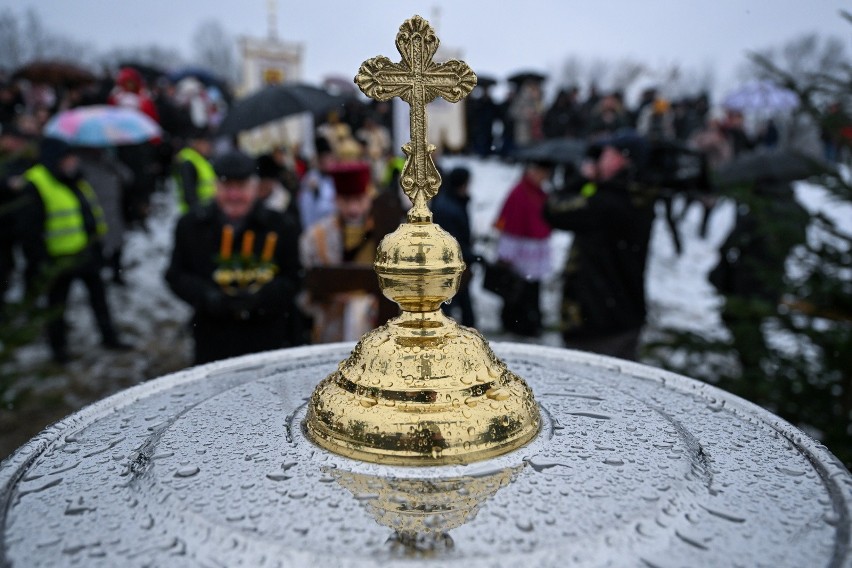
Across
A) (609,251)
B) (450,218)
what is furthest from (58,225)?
(609,251)

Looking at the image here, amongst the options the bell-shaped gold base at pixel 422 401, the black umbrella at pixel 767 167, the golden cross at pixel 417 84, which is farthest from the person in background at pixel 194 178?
the bell-shaped gold base at pixel 422 401

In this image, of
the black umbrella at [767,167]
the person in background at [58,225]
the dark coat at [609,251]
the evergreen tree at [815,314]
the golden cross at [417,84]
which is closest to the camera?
the golden cross at [417,84]

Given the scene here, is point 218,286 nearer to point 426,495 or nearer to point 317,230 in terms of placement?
point 317,230

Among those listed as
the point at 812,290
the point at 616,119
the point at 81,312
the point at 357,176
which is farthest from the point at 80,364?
the point at 616,119

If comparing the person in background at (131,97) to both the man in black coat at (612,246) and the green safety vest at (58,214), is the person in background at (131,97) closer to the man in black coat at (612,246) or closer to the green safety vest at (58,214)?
the green safety vest at (58,214)

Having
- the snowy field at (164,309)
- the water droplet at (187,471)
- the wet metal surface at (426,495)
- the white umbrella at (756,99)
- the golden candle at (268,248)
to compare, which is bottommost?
the snowy field at (164,309)

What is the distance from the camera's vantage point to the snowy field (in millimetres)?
6160

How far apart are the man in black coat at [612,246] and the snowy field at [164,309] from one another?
36cm

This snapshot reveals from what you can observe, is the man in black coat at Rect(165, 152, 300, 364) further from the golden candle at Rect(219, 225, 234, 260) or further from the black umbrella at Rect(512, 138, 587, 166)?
the black umbrella at Rect(512, 138, 587, 166)

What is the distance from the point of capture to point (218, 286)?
3887 millimetres

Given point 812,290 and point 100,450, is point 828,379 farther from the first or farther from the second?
point 100,450

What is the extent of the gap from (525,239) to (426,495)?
6337 mm

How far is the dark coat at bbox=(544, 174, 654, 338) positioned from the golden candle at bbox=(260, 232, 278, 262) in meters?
1.99

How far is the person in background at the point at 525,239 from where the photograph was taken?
7.03 metres
